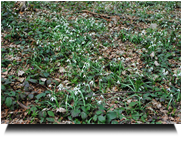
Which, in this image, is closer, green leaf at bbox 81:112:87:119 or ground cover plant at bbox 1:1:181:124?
green leaf at bbox 81:112:87:119

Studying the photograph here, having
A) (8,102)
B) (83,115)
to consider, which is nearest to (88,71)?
(83,115)

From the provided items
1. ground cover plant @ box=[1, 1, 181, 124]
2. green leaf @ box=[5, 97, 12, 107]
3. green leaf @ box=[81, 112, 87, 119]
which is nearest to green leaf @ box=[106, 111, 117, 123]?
ground cover plant @ box=[1, 1, 181, 124]

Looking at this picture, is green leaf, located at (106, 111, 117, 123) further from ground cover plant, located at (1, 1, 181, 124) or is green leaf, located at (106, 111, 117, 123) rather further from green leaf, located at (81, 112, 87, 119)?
green leaf, located at (81, 112, 87, 119)

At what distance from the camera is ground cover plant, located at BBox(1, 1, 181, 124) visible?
91.0 inches

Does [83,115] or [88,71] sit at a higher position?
[88,71]

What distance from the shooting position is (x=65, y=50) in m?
3.94

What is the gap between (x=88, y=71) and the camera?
3326mm

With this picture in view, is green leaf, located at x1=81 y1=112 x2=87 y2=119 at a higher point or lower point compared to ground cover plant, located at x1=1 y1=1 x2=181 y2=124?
lower

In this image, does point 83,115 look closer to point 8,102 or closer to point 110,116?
point 110,116

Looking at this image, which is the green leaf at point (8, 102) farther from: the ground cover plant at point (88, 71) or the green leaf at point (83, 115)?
the green leaf at point (83, 115)

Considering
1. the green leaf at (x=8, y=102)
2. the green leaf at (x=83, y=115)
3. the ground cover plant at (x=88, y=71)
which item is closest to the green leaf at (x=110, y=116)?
the ground cover plant at (x=88, y=71)

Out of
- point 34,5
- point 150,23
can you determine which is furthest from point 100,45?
point 34,5

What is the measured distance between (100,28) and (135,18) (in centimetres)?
220

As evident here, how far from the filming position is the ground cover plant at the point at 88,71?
2.31 metres
